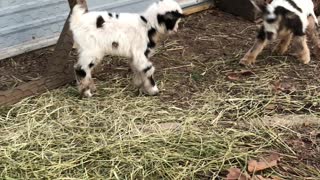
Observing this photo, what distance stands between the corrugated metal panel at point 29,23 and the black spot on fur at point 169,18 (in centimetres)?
209

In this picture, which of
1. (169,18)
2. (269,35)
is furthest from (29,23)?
(269,35)

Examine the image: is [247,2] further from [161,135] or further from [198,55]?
[161,135]

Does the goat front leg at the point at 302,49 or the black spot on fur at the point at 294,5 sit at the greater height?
the black spot on fur at the point at 294,5

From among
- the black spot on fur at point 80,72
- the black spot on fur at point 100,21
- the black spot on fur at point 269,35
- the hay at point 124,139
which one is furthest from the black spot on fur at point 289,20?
the black spot on fur at point 80,72

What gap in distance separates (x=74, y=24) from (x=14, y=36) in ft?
5.56

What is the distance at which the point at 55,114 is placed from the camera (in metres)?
5.45

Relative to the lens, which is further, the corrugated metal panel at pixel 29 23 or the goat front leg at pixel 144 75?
the corrugated metal panel at pixel 29 23

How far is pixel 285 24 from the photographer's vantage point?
20.5 feet

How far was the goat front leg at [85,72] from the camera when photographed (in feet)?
18.1

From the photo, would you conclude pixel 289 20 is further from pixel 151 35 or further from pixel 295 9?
pixel 151 35

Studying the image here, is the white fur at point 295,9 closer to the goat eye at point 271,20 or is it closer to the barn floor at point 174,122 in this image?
the goat eye at point 271,20

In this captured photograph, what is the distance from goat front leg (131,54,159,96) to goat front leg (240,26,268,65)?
131 centimetres

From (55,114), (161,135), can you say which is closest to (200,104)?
(161,135)

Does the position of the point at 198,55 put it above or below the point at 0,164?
below
